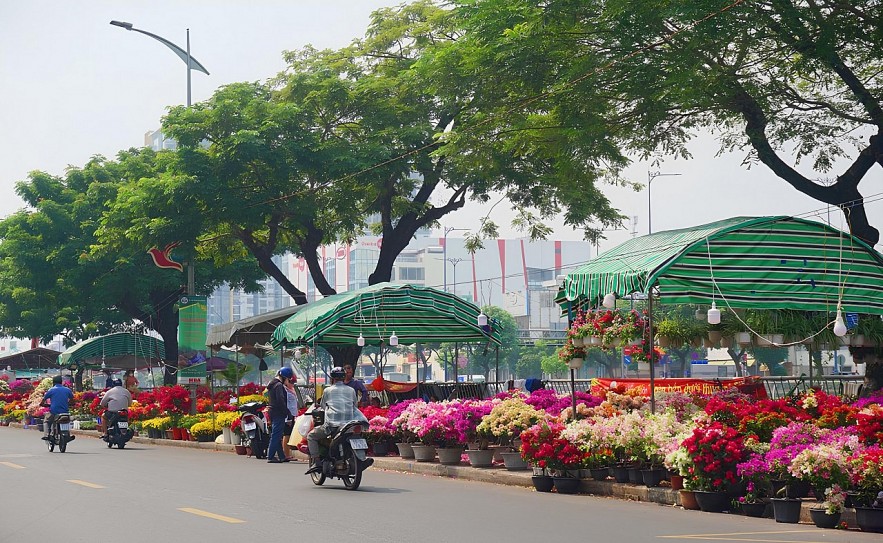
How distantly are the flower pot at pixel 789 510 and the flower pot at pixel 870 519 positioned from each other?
89 cm

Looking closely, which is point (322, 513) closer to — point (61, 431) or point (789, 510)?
point (789, 510)

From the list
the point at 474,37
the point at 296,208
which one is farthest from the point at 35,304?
the point at 474,37

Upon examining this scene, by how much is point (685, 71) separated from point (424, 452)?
8.39m

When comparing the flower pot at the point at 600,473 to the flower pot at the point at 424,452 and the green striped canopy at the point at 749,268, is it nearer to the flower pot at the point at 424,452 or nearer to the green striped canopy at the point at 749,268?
the green striped canopy at the point at 749,268

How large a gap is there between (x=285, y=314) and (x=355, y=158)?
215 inches

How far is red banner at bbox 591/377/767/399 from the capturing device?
806 inches

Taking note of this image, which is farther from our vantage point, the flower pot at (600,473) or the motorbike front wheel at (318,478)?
the motorbike front wheel at (318,478)

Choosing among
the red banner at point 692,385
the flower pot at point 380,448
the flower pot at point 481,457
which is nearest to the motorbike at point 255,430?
the flower pot at point 380,448

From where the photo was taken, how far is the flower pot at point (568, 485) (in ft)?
51.3

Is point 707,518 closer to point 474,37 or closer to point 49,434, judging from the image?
point 474,37

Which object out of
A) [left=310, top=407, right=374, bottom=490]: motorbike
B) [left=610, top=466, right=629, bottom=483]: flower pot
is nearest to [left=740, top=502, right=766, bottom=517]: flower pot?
[left=610, top=466, right=629, bottom=483]: flower pot

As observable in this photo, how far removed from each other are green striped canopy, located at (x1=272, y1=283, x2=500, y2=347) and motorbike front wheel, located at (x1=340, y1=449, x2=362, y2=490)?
10.4 meters

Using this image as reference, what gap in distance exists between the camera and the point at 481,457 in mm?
19000

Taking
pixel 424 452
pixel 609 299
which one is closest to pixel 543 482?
pixel 609 299
